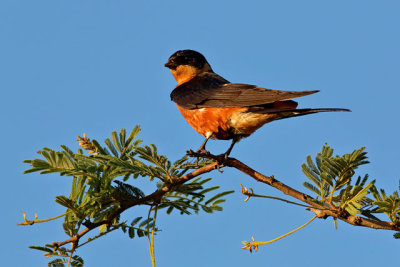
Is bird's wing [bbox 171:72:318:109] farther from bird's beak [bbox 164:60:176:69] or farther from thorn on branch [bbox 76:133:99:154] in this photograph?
thorn on branch [bbox 76:133:99:154]

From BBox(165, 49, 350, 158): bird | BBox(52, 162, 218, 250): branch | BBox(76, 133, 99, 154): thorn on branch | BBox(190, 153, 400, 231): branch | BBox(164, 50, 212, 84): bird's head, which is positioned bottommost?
BBox(190, 153, 400, 231): branch

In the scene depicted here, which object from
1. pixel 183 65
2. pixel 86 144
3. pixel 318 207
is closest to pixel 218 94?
pixel 183 65

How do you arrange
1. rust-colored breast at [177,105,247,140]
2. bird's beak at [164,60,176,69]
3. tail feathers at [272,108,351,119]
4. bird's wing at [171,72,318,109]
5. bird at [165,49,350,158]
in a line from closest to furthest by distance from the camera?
tail feathers at [272,108,351,119]
bird at [165,49,350,158]
bird's wing at [171,72,318,109]
rust-colored breast at [177,105,247,140]
bird's beak at [164,60,176,69]

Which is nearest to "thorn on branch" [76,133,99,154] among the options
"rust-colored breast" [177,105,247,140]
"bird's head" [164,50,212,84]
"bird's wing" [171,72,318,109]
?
"bird's wing" [171,72,318,109]

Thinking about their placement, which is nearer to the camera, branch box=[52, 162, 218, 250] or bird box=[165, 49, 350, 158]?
branch box=[52, 162, 218, 250]

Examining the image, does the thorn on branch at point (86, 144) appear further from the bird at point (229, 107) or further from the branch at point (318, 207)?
the bird at point (229, 107)

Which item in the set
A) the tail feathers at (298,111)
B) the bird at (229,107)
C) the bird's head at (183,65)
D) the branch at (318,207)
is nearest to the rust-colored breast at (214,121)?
the bird at (229,107)

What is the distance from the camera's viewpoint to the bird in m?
4.81

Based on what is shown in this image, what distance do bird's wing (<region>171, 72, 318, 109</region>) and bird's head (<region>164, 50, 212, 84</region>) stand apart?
29 cm

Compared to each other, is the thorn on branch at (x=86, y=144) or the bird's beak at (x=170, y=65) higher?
the bird's beak at (x=170, y=65)

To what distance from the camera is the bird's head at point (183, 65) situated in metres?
7.55

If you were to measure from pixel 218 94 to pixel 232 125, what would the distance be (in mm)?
639

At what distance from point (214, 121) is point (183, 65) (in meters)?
2.17

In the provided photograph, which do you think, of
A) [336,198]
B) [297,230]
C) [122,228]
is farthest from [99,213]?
[336,198]
